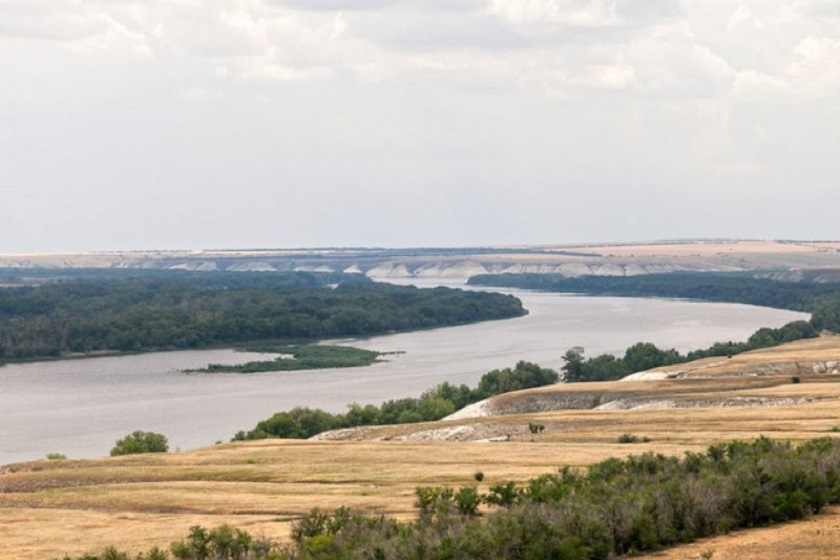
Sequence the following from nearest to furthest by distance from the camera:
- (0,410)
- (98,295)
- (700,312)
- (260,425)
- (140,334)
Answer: (260,425), (0,410), (140,334), (700,312), (98,295)

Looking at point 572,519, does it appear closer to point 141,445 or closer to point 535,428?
point 535,428

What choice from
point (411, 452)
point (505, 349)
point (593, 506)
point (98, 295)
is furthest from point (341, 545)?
point (98, 295)

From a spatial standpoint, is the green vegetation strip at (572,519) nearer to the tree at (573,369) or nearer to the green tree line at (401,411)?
the green tree line at (401,411)

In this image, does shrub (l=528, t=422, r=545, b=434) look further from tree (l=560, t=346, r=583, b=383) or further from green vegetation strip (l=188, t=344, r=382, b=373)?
green vegetation strip (l=188, t=344, r=382, b=373)

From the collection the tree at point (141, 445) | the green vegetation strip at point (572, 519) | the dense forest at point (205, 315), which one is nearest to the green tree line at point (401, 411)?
the tree at point (141, 445)

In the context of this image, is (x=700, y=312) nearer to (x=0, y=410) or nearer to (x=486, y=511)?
(x=0, y=410)

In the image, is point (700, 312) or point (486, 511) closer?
point (486, 511)
